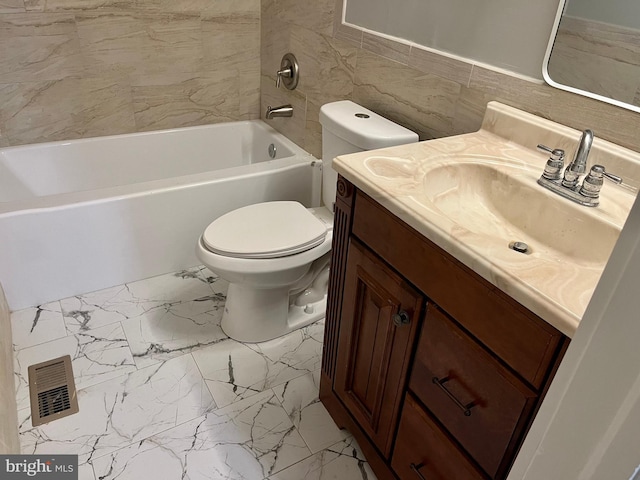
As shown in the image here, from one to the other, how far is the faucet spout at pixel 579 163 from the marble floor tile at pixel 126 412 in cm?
124

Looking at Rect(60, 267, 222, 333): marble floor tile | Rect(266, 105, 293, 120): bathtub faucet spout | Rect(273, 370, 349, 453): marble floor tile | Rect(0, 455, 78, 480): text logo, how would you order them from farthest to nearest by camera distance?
Rect(266, 105, 293, 120): bathtub faucet spout
Rect(60, 267, 222, 333): marble floor tile
Rect(273, 370, 349, 453): marble floor tile
Rect(0, 455, 78, 480): text logo

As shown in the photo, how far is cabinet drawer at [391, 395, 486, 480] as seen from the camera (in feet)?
3.37

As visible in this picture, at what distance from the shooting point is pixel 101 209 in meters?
1.91

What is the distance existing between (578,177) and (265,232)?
0.99 metres

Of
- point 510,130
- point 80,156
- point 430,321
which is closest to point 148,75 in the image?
point 80,156

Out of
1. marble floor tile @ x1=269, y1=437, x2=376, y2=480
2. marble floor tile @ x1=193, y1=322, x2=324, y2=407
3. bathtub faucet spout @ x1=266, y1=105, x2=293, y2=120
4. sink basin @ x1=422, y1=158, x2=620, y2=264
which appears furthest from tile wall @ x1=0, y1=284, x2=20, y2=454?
bathtub faucet spout @ x1=266, y1=105, x2=293, y2=120

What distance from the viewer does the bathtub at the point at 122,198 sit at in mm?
1859

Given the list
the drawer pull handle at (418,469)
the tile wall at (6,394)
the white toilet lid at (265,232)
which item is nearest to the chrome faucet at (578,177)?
the drawer pull handle at (418,469)

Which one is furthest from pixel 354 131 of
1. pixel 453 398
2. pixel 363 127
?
pixel 453 398

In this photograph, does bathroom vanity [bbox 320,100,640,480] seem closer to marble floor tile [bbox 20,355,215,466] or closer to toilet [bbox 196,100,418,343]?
toilet [bbox 196,100,418,343]

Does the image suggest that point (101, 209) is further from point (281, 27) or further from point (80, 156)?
point (281, 27)

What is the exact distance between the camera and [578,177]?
107cm

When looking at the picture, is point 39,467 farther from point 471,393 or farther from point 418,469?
point 471,393

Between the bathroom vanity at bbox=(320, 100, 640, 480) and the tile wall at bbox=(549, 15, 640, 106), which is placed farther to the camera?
the tile wall at bbox=(549, 15, 640, 106)
